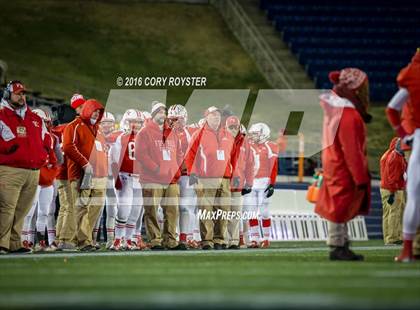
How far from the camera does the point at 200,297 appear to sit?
25.7 ft

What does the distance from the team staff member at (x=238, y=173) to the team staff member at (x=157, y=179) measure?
4.88 ft

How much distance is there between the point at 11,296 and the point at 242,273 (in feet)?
8.83

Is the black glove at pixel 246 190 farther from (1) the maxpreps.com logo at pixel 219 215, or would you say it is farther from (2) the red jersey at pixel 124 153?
(2) the red jersey at pixel 124 153

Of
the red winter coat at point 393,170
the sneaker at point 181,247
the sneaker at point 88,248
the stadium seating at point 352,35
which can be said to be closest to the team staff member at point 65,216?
the sneaker at point 88,248

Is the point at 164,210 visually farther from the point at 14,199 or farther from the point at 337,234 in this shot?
the point at 337,234

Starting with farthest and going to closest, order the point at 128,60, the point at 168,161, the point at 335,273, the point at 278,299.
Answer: the point at 128,60, the point at 168,161, the point at 335,273, the point at 278,299

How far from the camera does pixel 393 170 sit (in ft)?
65.0

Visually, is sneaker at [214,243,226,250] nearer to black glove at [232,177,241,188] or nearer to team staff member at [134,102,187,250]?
team staff member at [134,102,187,250]

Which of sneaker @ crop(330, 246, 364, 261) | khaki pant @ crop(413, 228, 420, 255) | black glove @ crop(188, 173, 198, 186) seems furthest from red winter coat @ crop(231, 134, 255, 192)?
sneaker @ crop(330, 246, 364, 261)

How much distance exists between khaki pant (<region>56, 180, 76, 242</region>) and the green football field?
399cm

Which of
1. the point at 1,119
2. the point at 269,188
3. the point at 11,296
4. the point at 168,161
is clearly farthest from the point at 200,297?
the point at 269,188

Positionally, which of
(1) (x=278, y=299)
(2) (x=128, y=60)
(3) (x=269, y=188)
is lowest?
(1) (x=278, y=299)

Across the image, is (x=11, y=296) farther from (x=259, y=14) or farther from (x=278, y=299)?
(x=259, y=14)

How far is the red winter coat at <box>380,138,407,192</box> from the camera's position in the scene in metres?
19.7
